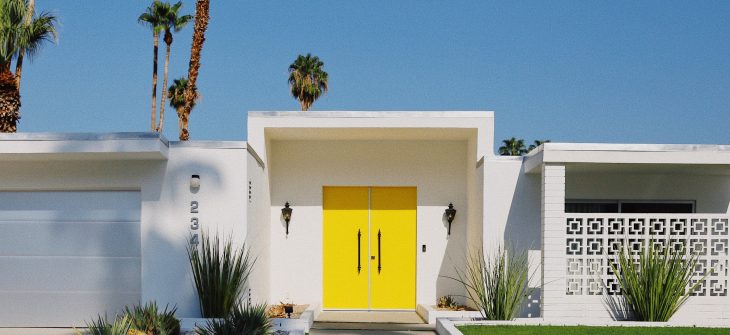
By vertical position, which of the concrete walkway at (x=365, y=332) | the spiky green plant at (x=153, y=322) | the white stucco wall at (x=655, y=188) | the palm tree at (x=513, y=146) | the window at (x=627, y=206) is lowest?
the concrete walkway at (x=365, y=332)

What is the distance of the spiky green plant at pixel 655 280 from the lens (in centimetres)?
1060

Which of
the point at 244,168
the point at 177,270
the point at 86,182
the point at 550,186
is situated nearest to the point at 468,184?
the point at 550,186

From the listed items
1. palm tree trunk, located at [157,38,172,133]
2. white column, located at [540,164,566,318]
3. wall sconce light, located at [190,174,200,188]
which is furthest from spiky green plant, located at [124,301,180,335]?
palm tree trunk, located at [157,38,172,133]

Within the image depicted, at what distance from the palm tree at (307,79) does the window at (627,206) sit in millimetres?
22965

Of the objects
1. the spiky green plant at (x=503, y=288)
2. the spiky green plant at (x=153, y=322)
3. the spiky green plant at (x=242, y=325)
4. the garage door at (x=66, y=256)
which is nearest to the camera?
the spiky green plant at (x=242, y=325)

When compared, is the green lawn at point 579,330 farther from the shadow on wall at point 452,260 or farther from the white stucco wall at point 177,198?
the shadow on wall at point 452,260

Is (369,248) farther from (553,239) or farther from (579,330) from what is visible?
(579,330)

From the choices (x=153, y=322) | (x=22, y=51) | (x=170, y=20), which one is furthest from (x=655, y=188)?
(x=170, y=20)

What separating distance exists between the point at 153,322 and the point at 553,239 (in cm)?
535

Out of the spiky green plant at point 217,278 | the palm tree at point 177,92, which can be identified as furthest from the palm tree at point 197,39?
the palm tree at point 177,92

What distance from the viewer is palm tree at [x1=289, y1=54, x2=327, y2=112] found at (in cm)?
3516

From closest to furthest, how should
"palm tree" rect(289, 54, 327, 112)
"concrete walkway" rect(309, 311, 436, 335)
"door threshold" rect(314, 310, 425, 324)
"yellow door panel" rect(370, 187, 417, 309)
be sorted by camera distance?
"concrete walkway" rect(309, 311, 436, 335), "door threshold" rect(314, 310, 425, 324), "yellow door panel" rect(370, 187, 417, 309), "palm tree" rect(289, 54, 327, 112)

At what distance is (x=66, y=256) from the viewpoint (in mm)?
11312

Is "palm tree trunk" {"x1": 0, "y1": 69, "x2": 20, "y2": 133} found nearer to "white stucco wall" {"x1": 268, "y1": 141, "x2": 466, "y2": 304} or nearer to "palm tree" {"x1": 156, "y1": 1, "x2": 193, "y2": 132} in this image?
"white stucco wall" {"x1": 268, "y1": 141, "x2": 466, "y2": 304}
